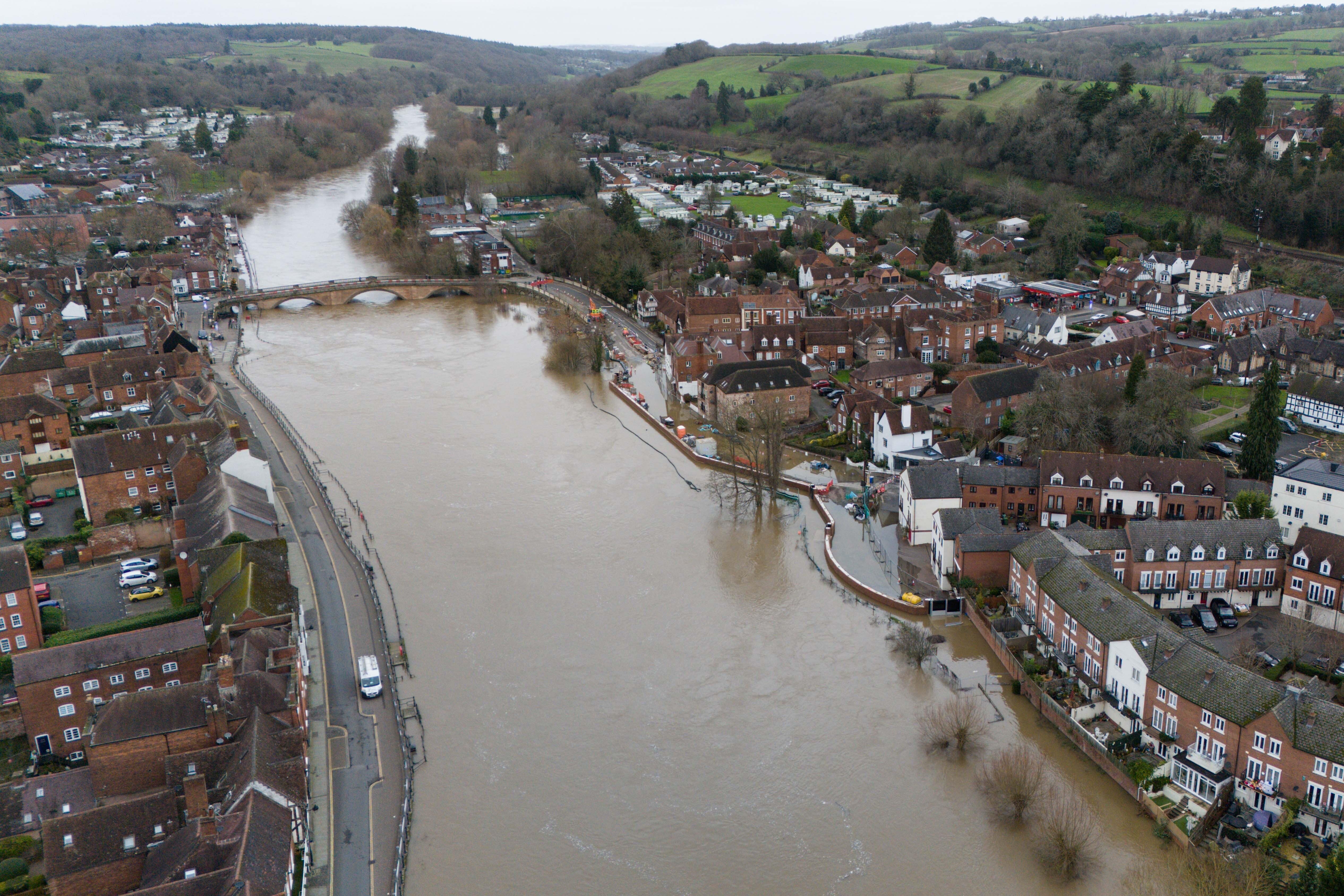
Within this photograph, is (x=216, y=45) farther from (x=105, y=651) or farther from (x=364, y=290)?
(x=105, y=651)

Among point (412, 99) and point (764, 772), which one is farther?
point (412, 99)

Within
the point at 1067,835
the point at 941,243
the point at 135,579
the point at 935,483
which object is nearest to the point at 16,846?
the point at 135,579

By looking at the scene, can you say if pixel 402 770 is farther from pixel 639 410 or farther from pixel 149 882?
pixel 639 410

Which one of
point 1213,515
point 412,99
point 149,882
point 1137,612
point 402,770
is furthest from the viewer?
point 412,99

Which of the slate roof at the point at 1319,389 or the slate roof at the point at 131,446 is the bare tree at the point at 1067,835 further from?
the slate roof at the point at 131,446

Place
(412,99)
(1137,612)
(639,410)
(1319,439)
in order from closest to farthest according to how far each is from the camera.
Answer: (1137,612)
(1319,439)
(639,410)
(412,99)

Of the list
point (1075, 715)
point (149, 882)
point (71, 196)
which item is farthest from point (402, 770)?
point (71, 196)

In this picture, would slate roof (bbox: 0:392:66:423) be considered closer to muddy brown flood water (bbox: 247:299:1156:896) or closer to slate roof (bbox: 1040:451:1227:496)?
muddy brown flood water (bbox: 247:299:1156:896)
